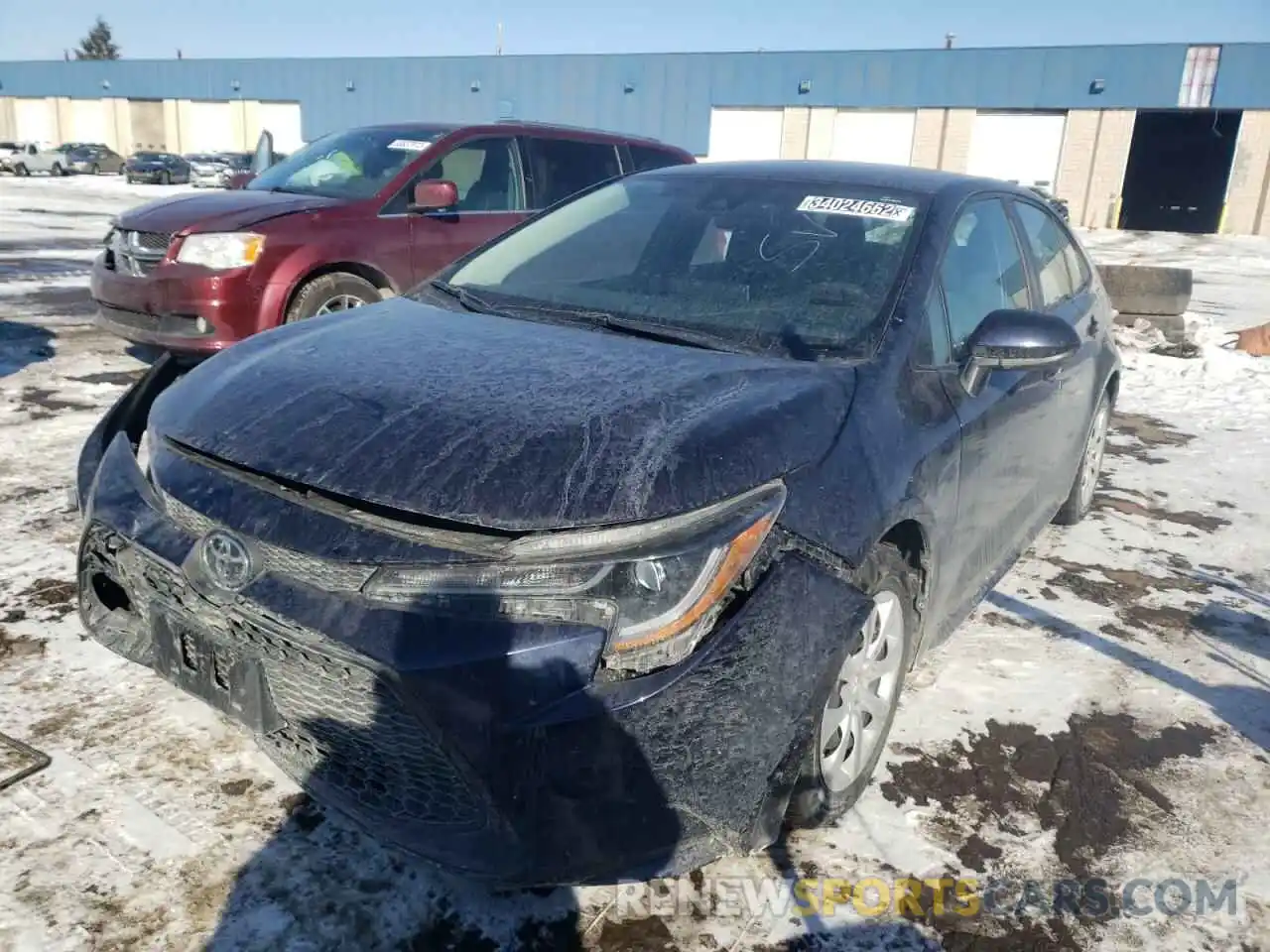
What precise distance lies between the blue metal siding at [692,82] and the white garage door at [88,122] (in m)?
5.88

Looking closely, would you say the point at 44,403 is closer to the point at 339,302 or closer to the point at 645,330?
the point at 339,302

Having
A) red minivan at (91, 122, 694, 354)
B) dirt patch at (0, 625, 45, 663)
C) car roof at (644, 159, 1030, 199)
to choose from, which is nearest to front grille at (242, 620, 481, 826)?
dirt patch at (0, 625, 45, 663)

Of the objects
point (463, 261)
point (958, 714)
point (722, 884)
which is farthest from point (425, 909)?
point (463, 261)

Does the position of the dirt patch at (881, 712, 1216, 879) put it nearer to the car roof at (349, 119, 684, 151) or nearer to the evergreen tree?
the car roof at (349, 119, 684, 151)

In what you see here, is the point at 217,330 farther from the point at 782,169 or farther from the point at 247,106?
the point at 247,106

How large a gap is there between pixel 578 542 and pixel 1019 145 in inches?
1480

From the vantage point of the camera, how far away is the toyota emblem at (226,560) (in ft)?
6.50

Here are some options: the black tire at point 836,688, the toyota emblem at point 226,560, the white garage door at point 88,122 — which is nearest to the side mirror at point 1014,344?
the black tire at point 836,688

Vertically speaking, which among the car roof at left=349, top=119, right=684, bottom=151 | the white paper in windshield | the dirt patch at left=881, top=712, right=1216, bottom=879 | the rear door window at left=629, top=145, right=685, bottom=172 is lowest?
the dirt patch at left=881, top=712, right=1216, bottom=879

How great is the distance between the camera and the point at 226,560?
2.00 metres

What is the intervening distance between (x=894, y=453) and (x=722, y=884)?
112 centimetres

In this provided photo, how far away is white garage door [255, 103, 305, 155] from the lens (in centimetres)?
4675

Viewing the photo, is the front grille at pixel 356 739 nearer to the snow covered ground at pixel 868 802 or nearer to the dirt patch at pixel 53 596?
the snow covered ground at pixel 868 802

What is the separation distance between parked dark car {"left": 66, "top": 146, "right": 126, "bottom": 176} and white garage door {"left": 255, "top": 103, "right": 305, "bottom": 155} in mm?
7280
